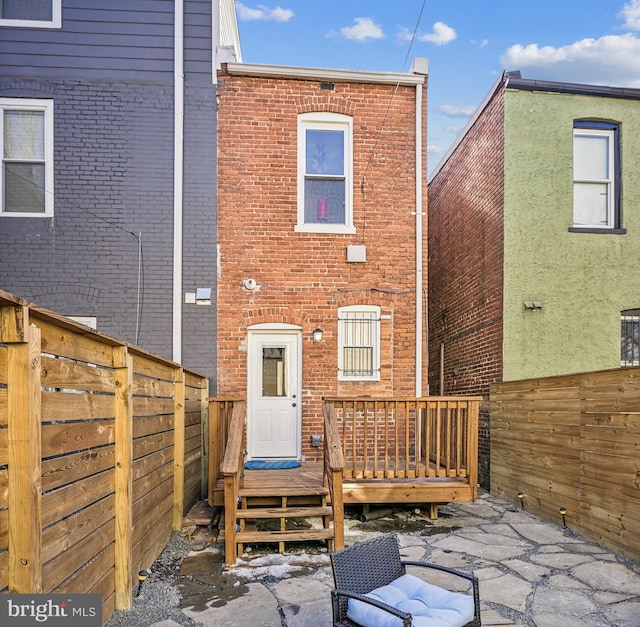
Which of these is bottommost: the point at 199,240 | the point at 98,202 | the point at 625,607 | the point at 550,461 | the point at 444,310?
the point at 625,607

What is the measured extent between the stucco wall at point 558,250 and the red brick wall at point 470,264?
255 mm

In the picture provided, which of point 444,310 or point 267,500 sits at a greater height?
point 444,310

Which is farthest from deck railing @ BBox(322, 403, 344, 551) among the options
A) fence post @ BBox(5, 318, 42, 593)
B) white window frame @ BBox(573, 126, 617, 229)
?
white window frame @ BBox(573, 126, 617, 229)

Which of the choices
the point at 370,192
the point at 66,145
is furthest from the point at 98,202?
the point at 370,192

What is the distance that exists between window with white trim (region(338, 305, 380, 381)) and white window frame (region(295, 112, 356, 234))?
4.10 ft

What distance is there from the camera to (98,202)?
8.27 metres

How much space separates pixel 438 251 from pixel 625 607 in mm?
8688

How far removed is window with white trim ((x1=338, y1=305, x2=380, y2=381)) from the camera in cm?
851

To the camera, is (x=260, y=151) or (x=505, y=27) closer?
(x=260, y=151)

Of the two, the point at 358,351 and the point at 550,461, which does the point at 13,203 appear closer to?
the point at 358,351

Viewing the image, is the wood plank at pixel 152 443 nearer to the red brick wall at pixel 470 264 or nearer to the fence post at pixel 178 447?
the fence post at pixel 178 447

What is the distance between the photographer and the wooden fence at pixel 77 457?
2.51 m

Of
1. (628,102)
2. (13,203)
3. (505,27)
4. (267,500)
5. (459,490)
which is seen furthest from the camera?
(505,27)

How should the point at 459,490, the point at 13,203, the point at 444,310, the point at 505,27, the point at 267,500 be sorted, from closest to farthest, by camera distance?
1. the point at 267,500
2. the point at 459,490
3. the point at 13,203
4. the point at 505,27
5. the point at 444,310
